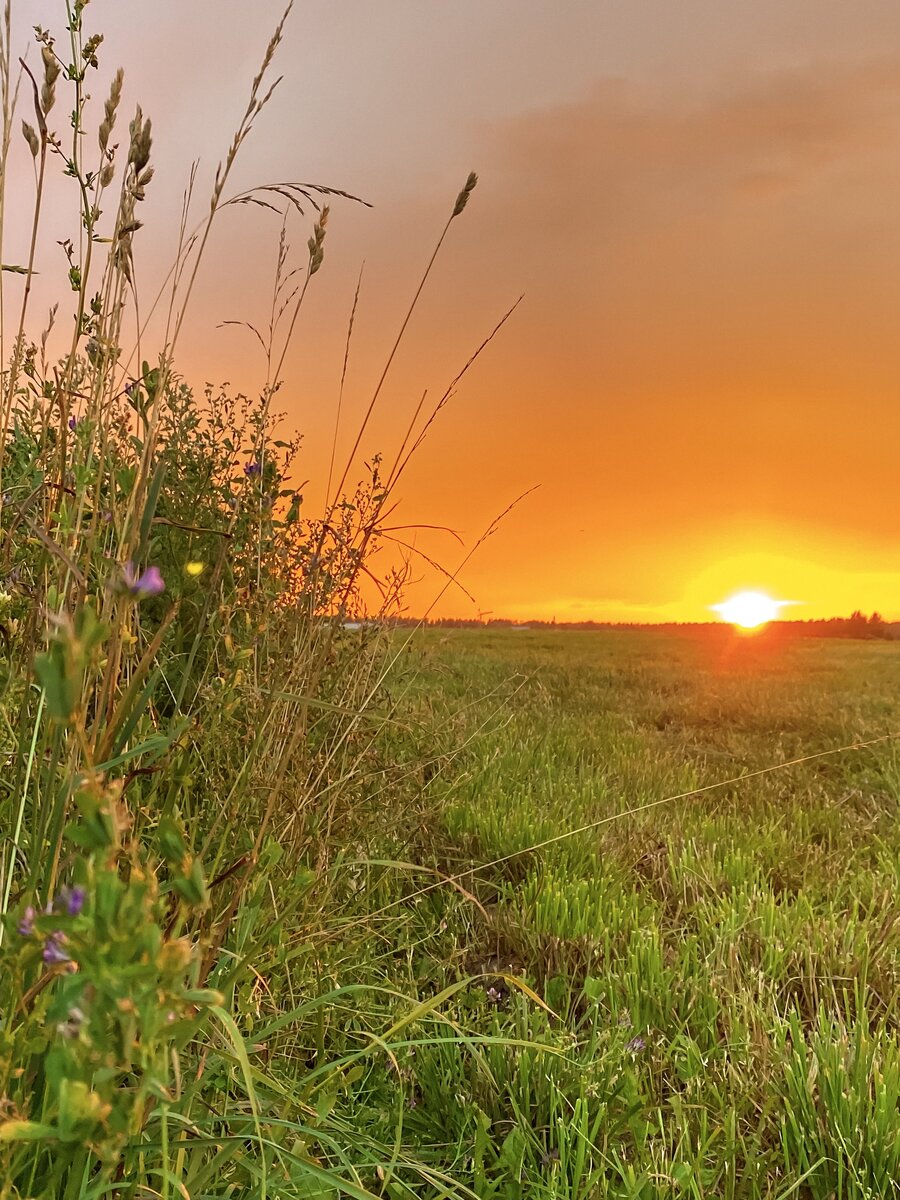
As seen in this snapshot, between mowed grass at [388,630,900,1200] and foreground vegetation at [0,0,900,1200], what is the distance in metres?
0.01

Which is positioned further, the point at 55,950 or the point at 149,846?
the point at 149,846

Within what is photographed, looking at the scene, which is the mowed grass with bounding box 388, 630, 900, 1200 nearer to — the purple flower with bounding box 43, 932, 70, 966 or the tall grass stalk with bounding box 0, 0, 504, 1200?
the tall grass stalk with bounding box 0, 0, 504, 1200

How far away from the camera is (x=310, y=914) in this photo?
7.73 ft

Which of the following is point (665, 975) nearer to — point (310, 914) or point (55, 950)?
point (310, 914)

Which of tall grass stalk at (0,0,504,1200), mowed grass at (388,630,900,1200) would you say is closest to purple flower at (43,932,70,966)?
tall grass stalk at (0,0,504,1200)

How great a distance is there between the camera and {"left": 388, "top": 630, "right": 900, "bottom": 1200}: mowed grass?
6.07 ft

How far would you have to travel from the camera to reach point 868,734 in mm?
6223

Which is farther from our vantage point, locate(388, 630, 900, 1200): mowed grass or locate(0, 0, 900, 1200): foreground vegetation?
locate(388, 630, 900, 1200): mowed grass

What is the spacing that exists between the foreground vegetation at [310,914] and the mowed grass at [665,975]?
0.01m

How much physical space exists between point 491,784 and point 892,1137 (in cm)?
262

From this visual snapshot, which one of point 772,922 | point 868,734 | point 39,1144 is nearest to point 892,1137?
point 772,922

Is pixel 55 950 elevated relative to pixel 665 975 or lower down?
elevated

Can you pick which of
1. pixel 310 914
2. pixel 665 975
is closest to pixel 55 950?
pixel 310 914

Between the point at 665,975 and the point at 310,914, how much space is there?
1018mm
